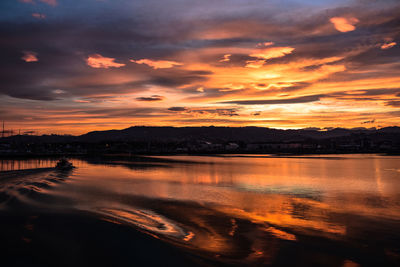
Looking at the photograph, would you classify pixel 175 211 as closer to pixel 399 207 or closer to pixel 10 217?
pixel 10 217

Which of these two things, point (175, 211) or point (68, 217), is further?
point (175, 211)

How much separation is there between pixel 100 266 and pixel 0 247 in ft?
14.7

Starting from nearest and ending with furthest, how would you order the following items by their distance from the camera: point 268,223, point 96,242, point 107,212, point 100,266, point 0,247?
point 100,266
point 0,247
point 96,242
point 268,223
point 107,212

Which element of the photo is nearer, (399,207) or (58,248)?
(58,248)

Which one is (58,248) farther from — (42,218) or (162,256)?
(42,218)

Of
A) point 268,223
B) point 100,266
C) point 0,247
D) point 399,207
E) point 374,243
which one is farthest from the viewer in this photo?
point 399,207

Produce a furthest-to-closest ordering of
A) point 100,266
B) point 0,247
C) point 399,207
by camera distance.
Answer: point 399,207
point 0,247
point 100,266

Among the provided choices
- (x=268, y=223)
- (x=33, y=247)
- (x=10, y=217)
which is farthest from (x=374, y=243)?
(x=10, y=217)

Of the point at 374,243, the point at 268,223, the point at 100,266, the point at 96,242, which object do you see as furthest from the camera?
the point at 268,223

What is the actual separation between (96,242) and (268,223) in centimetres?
969

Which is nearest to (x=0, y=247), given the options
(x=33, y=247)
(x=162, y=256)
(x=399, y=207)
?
(x=33, y=247)

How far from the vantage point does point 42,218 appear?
59.1 feet

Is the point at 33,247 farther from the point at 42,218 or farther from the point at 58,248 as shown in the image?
the point at 42,218

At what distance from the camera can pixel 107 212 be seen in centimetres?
2102
